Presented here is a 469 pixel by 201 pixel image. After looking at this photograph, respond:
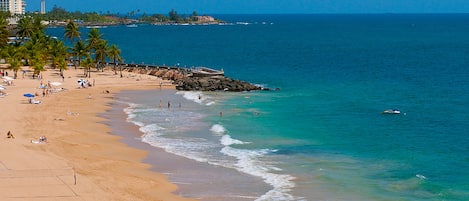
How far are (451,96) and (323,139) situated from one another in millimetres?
29266

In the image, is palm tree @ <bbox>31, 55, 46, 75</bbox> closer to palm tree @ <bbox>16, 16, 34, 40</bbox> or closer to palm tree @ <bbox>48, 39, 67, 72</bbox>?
palm tree @ <bbox>48, 39, 67, 72</bbox>

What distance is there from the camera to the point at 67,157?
44.6 meters

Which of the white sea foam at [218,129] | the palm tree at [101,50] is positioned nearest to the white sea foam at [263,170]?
the white sea foam at [218,129]

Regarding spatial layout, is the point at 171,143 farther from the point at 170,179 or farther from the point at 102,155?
the point at 170,179

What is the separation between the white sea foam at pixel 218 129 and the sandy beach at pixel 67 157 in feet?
25.5

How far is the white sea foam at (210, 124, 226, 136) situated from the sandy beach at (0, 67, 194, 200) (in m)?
7.77

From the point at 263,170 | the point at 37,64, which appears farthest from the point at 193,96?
the point at 263,170

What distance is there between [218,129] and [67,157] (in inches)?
602

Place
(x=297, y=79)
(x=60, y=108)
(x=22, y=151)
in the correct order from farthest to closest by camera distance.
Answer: (x=297, y=79) → (x=60, y=108) → (x=22, y=151)

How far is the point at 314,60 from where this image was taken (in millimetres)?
130500

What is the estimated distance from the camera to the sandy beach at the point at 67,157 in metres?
36.6

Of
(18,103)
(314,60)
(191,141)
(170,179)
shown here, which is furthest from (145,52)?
(170,179)

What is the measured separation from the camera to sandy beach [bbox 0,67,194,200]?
36.6 meters

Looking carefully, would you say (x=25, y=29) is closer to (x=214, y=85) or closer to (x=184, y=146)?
(x=214, y=85)
